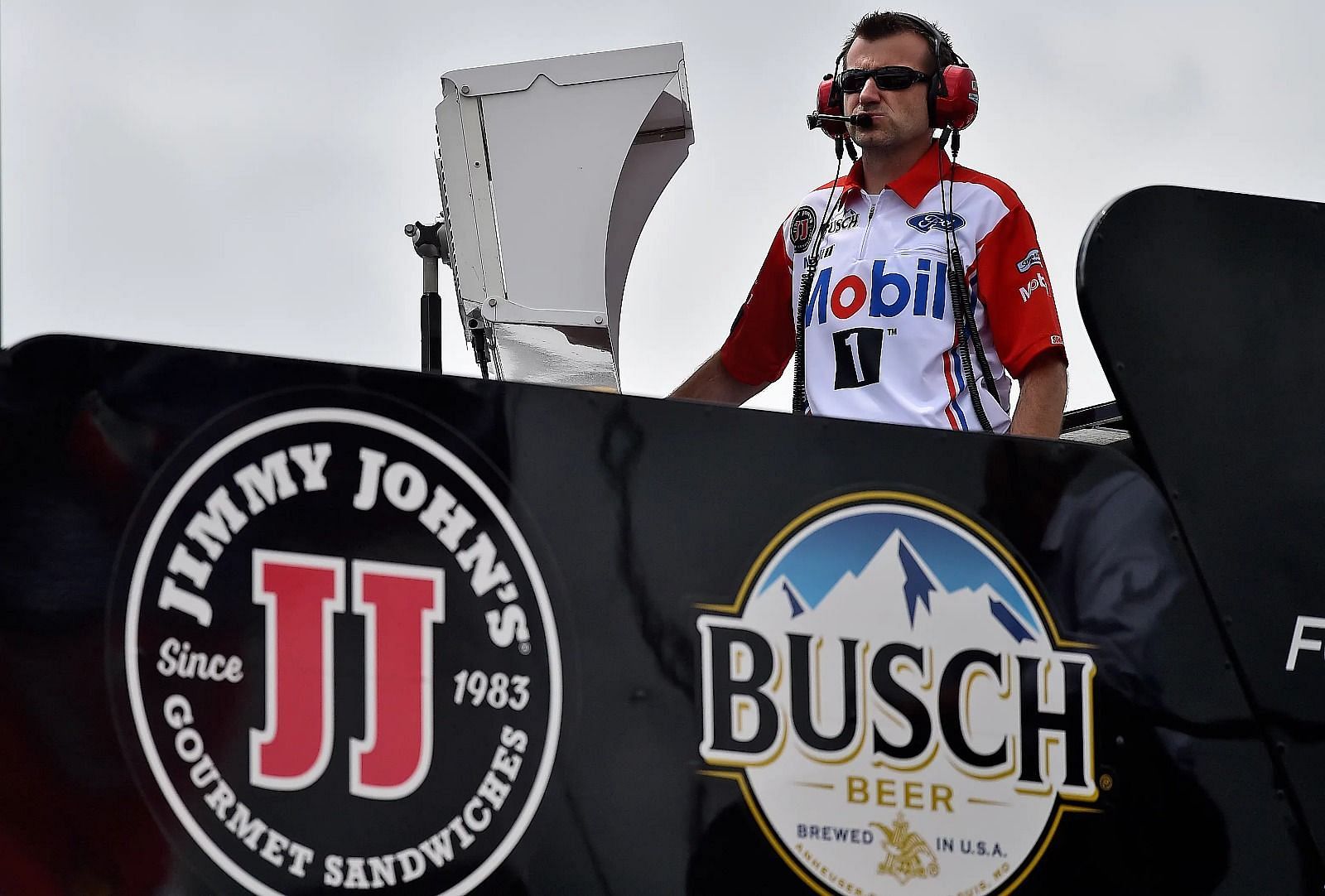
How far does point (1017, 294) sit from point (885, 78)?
1.63 ft

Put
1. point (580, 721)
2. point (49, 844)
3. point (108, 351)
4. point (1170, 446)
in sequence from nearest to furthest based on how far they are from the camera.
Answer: point (49, 844) → point (108, 351) → point (580, 721) → point (1170, 446)

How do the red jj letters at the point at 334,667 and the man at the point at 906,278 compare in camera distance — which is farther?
the man at the point at 906,278

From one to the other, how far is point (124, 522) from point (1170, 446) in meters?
1.54

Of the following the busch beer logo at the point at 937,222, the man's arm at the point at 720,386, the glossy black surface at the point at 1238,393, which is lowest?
the glossy black surface at the point at 1238,393

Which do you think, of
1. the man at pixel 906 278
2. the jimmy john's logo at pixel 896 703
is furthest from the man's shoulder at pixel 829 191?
the jimmy john's logo at pixel 896 703

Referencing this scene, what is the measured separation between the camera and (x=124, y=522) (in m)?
2.13

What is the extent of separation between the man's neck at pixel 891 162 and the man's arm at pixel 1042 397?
0.48 metres

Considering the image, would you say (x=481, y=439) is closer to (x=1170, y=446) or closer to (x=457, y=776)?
(x=457, y=776)

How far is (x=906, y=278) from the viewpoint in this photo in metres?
3.26

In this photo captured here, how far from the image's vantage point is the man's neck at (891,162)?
3.48 m

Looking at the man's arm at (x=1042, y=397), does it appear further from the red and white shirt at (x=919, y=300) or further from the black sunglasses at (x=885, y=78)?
the black sunglasses at (x=885, y=78)

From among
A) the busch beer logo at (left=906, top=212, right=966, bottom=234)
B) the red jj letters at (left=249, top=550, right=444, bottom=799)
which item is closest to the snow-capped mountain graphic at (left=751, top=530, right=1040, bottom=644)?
the red jj letters at (left=249, top=550, right=444, bottom=799)

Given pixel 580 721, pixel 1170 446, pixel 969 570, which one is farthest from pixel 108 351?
pixel 1170 446

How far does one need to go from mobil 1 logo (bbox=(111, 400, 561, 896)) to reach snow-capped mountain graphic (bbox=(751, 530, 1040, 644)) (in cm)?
34
